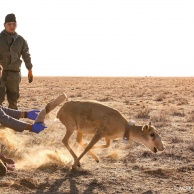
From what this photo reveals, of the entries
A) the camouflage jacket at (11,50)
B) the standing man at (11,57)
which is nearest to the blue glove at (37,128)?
the standing man at (11,57)

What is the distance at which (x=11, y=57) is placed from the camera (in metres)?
10.9

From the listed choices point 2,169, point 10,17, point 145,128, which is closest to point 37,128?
point 2,169

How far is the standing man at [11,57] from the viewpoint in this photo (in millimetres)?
10656

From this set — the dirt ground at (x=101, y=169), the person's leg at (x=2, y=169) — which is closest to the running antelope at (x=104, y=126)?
the dirt ground at (x=101, y=169)

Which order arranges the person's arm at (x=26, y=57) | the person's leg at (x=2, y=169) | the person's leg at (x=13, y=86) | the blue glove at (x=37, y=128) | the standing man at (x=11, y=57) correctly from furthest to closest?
1. the person's arm at (x=26, y=57)
2. the person's leg at (x=13, y=86)
3. the standing man at (x=11, y=57)
4. the person's leg at (x=2, y=169)
5. the blue glove at (x=37, y=128)

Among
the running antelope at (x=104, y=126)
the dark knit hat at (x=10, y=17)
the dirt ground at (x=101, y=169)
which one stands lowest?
the dirt ground at (x=101, y=169)

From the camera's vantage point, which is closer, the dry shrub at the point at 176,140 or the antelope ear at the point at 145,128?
the antelope ear at the point at 145,128

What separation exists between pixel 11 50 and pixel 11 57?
0.19 metres

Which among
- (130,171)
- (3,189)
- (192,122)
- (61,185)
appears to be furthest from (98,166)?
(192,122)

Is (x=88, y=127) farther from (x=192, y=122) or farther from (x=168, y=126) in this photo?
(x=192, y=122)

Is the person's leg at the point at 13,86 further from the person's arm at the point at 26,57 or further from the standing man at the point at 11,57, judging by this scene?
the person's arm at the point at 26,57

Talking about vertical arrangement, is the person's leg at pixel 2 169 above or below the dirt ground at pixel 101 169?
above

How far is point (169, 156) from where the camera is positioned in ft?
31.1

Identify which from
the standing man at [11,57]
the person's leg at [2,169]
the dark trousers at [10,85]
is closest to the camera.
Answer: the person's leg at [2,169]
